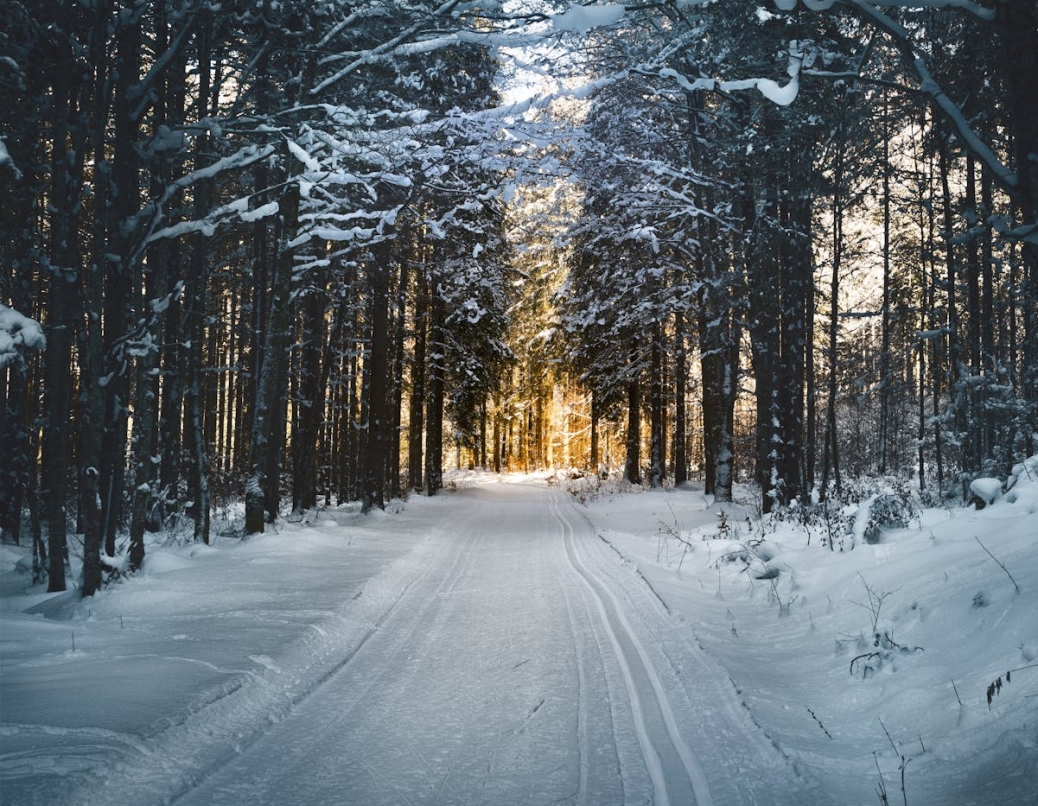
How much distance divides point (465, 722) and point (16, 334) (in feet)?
16.6

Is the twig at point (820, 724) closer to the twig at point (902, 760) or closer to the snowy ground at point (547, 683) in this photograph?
the snowy ground at point (547, 683)

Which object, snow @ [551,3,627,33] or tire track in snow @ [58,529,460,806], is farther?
snow @ [551,3,627,33]

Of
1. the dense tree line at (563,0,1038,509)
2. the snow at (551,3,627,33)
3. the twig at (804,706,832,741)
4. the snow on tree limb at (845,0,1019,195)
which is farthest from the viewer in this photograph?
the dense tree line at (563,0,1038,509)

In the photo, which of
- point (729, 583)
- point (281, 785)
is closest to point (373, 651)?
point (281, 785)

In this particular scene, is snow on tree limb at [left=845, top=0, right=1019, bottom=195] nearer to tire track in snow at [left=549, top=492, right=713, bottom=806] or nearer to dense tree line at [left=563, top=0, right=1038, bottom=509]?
dense tree line at [left=563, top=0, right=1038, bottom=509]

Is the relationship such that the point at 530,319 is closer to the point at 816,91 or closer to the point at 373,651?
the point at 816,91

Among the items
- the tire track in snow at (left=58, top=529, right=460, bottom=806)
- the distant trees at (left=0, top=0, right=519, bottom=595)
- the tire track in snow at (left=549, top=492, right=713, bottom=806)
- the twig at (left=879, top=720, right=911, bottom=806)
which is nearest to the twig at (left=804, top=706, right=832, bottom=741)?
the twig at (left=879, top=720, right=911, bottom=806)

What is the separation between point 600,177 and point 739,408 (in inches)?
1385

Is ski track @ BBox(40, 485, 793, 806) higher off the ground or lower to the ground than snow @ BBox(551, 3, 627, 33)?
lower

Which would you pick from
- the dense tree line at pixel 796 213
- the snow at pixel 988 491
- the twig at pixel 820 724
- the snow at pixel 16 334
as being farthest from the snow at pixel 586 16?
the snow at pixel 988 491

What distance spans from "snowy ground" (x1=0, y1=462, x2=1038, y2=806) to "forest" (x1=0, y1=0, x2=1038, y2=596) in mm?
2503

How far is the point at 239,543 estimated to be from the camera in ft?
37.1

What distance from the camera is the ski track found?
332cm

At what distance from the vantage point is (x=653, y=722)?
4160 mm
